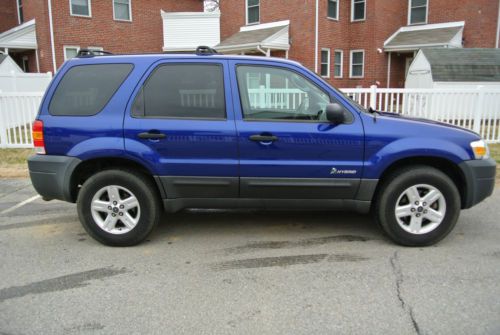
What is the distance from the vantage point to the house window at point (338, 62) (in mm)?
20359

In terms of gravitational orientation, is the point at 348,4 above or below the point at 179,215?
above

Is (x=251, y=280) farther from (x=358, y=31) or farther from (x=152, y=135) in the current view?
(x=358, y=31)

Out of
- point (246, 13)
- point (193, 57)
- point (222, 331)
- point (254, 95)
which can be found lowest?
point (222, 331)

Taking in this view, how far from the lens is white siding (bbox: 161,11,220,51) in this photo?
69.9 ft

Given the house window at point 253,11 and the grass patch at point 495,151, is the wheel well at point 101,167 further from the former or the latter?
the house window at point 253,11

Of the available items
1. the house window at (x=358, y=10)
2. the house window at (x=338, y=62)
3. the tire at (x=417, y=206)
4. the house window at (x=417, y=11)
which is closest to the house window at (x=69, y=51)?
the house window at (x=338, y=62)

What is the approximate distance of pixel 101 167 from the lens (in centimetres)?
448

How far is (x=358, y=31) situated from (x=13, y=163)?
54.8ft

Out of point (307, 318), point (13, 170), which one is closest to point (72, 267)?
point (307, 318)

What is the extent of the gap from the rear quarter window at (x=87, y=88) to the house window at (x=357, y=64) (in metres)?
18.0

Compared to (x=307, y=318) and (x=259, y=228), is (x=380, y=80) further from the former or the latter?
(x=307, y=318)

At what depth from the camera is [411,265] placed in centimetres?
394

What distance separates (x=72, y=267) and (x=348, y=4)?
19.5 m

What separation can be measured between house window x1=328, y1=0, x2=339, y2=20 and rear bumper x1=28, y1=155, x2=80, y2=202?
57.7 feet
